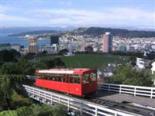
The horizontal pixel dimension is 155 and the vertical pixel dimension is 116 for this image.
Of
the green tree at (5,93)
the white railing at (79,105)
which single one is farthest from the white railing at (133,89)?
the green tree at (5,93)

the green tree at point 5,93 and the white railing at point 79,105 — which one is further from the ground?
the white railing at point 79,105

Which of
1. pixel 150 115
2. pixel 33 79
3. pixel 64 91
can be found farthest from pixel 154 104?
pixel 33 79

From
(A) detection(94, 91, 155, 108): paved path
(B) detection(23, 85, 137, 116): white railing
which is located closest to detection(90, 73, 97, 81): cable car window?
(A) detection(94, 91, 155, 108): paved path

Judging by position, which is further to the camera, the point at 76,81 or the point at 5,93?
the point at 5,93

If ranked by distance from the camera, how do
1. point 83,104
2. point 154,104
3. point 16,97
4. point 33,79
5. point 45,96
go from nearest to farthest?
point 83,104 → point 154,104 → point 45,96 → point 16,97 → point 33,79

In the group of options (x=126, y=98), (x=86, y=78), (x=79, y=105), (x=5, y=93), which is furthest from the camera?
(x=5, y=93)

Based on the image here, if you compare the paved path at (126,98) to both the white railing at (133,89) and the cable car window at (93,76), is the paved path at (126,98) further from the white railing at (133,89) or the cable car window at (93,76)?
the cable car window at (93,76)

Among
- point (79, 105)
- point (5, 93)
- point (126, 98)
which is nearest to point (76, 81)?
point (126, 98)

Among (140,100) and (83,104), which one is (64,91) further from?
(83,104)

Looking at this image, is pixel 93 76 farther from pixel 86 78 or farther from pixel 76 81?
pixel 76 81
